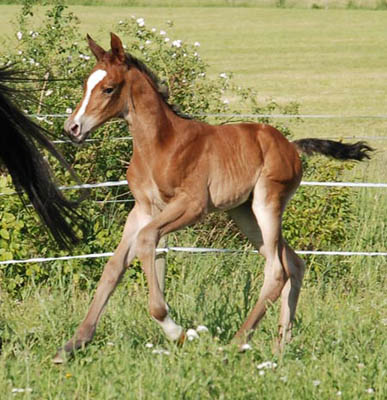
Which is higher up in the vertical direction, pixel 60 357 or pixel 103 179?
pixel 60 357

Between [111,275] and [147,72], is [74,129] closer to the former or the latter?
[147,72]

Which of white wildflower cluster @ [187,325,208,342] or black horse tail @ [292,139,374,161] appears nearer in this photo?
white wildflower cluster @ [187,325,208,342]

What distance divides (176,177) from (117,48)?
2.10ft

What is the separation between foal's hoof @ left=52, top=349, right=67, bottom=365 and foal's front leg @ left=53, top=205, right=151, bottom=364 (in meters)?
0.13

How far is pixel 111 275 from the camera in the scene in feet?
16.7

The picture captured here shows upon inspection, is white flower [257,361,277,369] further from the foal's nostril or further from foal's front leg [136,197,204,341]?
the foal's nostril

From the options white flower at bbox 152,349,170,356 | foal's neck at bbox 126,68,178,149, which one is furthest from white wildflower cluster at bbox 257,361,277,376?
foal's neck at bbox 126,68,178,149

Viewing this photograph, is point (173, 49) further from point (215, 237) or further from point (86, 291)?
point (86, 291)

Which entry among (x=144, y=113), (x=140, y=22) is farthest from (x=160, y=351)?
(x=140, y=22)

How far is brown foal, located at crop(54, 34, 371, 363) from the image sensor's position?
16.3ft

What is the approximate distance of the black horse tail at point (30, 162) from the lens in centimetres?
533

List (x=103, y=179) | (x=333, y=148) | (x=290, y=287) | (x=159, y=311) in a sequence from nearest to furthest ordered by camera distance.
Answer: (x=159, y=311)
(x=290, y=287)
(x=333, y=148)
(x=103, y=179)

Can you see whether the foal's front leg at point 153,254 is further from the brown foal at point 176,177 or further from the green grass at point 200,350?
the green grass at point 200,350

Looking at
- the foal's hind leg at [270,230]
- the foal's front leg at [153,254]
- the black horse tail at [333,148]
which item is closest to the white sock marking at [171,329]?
the foal's front leg at [153,254]
